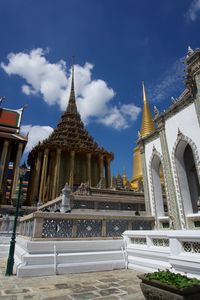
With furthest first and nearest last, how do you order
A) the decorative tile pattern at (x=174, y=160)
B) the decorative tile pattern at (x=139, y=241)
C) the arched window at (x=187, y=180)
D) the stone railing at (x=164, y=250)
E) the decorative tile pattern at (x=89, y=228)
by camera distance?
1. the arched window at (x=187, y=180)
2. the decorative tile pattern at (x=174, y=160)
3. the decorative tile pattern at (x=89, y=228)
4. the decorative tile pattern at (x=139, y=241)
5. the stone railing at (x=164, y=250)

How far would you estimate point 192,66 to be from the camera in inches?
446

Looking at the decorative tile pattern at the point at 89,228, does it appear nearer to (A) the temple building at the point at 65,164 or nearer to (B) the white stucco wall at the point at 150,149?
(B) the white stucco wall at the point at 150,149

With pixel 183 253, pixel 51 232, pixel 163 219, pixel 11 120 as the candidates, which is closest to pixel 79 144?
pixel 11 120

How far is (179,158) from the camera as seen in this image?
12.4 meters

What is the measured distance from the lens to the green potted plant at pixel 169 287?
2.90 m

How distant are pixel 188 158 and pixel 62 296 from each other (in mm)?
11530

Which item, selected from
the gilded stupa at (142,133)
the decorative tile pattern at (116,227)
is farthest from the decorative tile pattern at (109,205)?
the gilded stupa at (142,133)

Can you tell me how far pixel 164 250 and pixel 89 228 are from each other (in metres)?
2.89

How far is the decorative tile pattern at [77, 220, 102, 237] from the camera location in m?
7.75

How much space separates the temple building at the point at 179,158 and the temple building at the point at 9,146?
20.2 m

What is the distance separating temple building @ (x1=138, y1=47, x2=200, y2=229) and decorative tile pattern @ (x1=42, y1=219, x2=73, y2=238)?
6136 mm

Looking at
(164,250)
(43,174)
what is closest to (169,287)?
(164,250)

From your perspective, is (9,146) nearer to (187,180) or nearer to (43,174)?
Result: (43,174)

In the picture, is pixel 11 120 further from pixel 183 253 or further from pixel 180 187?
pixel 183 253
